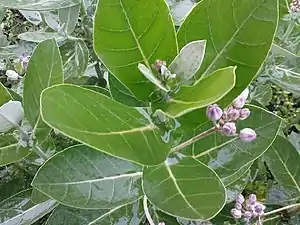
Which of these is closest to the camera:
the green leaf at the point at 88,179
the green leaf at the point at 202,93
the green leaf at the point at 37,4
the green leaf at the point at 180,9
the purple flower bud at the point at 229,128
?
the green leaf at the point at 202,93

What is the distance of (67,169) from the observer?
0.81 m

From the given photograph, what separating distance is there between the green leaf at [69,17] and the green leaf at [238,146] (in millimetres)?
361

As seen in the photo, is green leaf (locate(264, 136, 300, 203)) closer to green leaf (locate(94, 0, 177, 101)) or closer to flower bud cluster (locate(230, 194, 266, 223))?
flower bud cluster (locate(230, 194, 266, 223))

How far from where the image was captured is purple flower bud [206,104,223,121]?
667 mm

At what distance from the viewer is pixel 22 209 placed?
1025 mm

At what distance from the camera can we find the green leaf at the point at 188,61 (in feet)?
2.08

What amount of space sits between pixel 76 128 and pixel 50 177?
0.70ft

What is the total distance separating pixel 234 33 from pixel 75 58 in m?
0.48

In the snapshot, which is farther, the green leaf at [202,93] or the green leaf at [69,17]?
the green leaf at [69,17]

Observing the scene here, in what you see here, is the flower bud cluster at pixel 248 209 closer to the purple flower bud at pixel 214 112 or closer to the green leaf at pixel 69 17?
the purple flower bud at pixel 214 112

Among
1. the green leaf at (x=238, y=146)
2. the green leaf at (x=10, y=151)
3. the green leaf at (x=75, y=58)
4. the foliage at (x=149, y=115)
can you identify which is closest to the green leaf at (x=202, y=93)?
the foliage at (x=149, y=115)

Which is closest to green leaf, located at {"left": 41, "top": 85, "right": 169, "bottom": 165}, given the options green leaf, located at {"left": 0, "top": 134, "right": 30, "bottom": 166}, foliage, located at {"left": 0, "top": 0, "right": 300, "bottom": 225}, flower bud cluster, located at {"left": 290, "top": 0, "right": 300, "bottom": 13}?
foliage, located at {"left": 0, "top": 0, "right": 300, "bottom": 225}

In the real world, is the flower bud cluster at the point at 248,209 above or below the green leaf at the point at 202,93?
below

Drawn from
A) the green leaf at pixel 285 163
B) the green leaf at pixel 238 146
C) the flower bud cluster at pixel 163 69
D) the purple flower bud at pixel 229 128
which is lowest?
the green leaf at pixel 285 163
